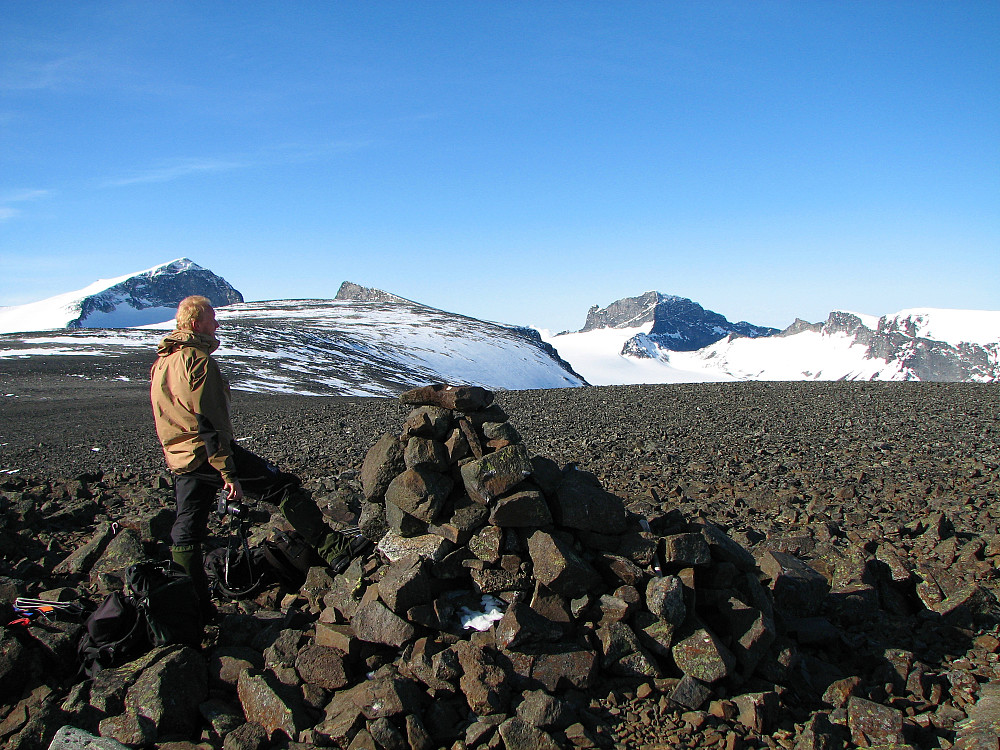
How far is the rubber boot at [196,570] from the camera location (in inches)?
222

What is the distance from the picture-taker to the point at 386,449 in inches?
253

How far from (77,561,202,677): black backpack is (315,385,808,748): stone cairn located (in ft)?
3.82

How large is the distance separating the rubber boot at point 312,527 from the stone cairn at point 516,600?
298 mm

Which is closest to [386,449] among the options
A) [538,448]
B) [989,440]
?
[538,448]

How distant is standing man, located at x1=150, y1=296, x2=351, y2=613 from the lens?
541 cm

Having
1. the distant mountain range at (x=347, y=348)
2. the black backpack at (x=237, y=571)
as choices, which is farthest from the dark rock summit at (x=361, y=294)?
the black backpack at (x=237, y=571)

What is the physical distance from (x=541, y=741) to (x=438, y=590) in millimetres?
1560

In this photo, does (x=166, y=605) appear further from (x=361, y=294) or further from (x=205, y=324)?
(x=361, y=294)

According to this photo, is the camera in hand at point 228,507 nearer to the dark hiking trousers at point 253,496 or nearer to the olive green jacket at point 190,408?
the dark hiking trousers at point 253,496

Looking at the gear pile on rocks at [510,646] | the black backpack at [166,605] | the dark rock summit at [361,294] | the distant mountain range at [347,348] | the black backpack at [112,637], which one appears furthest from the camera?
the dark rock summit at [361,294]

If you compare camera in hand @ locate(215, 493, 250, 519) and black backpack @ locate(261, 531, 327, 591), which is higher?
camera in hand @ locate(215, 493, 250, 519)

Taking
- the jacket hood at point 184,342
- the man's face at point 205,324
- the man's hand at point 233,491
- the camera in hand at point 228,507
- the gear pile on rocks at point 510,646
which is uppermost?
the man's face at point 205,324

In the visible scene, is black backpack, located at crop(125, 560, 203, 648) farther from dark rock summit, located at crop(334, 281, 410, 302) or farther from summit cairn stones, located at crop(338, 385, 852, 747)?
dark rock summit, located at crop(334, 281, 410, 302)

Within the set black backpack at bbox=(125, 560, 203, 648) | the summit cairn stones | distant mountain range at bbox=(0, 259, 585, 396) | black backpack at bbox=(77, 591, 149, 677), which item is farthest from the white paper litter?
distant mountain range at bbox=(0, 259, 585, 396)
